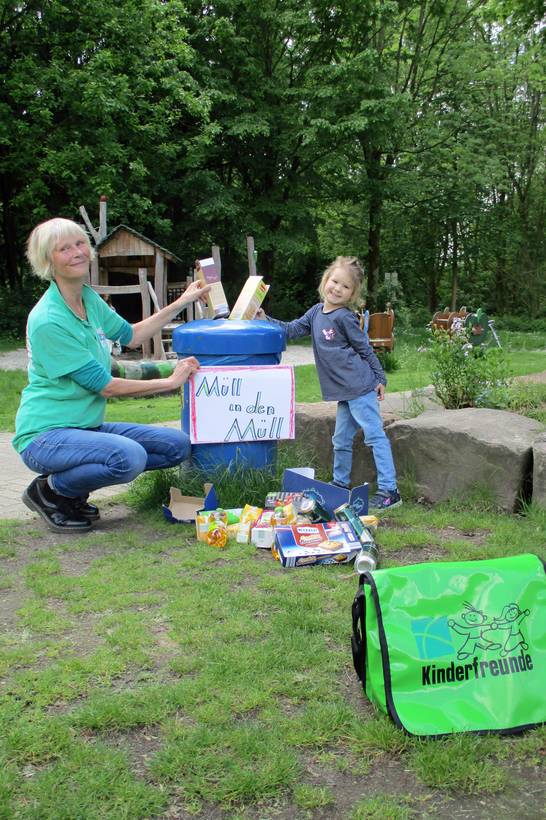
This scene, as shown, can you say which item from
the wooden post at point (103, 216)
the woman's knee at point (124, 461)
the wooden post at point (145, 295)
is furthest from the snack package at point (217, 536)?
the wooden post at point (103, 216)

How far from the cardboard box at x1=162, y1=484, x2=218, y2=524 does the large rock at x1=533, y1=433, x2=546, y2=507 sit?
1815 millimetres

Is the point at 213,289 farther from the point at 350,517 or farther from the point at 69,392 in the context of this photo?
the point at 350,517

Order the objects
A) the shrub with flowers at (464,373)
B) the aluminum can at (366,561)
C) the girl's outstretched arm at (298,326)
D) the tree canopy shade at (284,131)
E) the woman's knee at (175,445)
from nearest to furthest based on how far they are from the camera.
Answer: the aluminum can at (366,561)
the woman's knee at (175,445)
the girl's outstretched arm at (298,326)
the shrub with flowers at (464,373)
the tree canopy shade at (284,131)

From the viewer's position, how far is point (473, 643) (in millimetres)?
2393

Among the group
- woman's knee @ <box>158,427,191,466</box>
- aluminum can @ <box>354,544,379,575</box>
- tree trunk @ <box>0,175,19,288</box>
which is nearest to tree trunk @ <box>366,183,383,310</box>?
tree trunk @ <box>0,175,19,288</box>

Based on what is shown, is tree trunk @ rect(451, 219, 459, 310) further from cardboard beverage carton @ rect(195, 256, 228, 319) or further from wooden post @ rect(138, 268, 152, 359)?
cardboard beverage carton @ rect(195, 256, 228, 319)

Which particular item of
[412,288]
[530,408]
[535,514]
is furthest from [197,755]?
[412,288]

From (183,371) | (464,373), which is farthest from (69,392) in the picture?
(464,373)

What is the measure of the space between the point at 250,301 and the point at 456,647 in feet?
9.62

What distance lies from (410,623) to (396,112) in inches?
776

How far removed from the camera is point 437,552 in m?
3.89

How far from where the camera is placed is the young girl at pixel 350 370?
463 centimetres

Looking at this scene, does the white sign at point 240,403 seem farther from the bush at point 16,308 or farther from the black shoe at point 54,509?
the bush at point 16,308

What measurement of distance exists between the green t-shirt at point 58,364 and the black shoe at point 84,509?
0.45m
